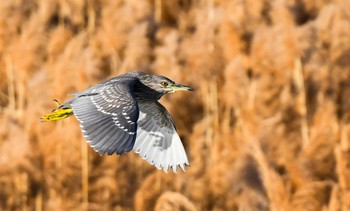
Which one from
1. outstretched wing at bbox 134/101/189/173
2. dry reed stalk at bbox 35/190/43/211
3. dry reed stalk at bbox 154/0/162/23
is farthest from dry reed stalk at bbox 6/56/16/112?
outstretched wing at bbox 134/101/189/173

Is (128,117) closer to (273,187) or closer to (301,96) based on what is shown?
(273,187)

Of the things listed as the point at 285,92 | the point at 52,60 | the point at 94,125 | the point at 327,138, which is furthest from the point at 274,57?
the point at 94,125

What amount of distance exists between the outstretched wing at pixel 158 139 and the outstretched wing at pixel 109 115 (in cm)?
55

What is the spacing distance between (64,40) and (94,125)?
4.54 m

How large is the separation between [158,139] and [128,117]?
89 centimetres

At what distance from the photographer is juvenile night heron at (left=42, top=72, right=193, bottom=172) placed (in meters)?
6.05

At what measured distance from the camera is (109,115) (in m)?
6.27

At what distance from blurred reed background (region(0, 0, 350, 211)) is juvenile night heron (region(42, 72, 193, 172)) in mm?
1131

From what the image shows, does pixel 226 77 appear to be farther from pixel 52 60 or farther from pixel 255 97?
pixel 52 60

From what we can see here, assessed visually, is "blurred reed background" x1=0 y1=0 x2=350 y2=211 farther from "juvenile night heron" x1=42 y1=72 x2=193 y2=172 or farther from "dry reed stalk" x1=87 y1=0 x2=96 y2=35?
"juvenile night heron" x1=42 y1=72 x2=193 y2=172

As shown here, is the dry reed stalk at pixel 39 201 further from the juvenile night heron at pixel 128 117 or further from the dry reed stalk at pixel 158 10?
the dry reed stalk at pixel 158 10

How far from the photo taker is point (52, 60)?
1021cm

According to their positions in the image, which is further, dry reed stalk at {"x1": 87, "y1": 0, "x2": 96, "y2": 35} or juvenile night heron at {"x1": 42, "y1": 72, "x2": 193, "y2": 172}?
dry reed stalk at {"x1": 87, "y1": 0, "x2": 96, "y2": 35}

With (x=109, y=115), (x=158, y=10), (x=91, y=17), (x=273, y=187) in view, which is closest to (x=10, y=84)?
(x=91, y=17)
